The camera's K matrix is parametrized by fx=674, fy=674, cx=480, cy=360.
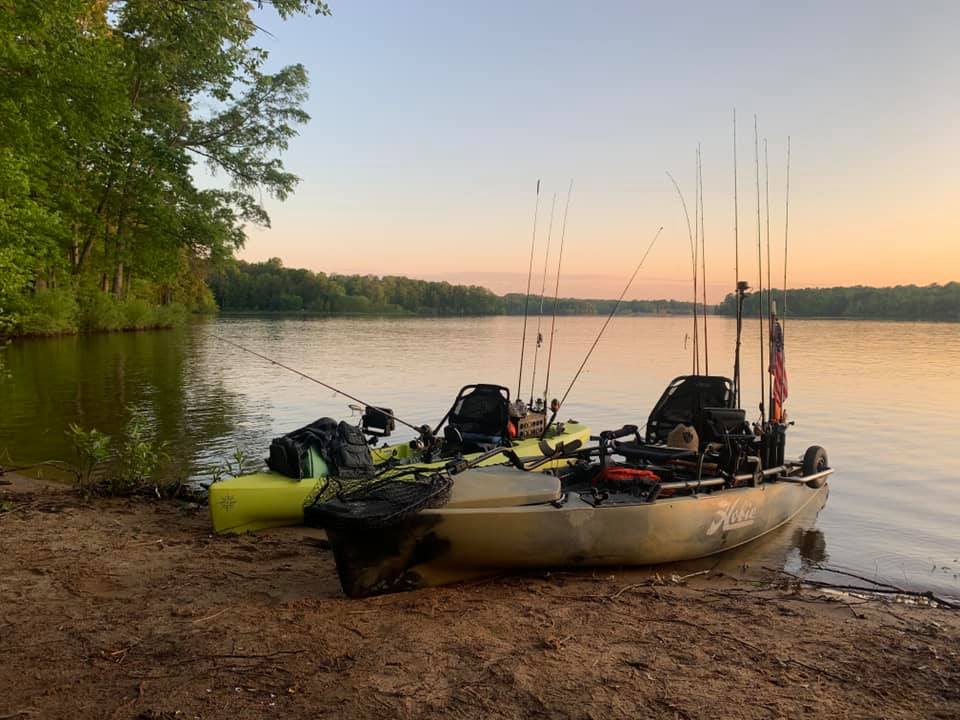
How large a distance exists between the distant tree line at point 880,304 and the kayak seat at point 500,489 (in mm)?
87698

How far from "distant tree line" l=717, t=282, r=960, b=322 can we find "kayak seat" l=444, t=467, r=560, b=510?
8770 cm

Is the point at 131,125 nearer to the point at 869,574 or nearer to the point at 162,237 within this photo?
the point at 162,237

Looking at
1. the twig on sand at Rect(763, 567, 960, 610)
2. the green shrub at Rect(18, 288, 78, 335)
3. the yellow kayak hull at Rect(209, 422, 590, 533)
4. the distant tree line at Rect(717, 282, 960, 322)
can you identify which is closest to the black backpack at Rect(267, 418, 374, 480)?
the yellow kayak hull at Rect(209, 422, 590, 533)

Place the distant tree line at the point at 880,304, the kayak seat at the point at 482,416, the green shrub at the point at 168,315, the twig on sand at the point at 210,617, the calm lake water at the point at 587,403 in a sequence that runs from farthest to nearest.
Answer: the distant tree line at the point at 880,304 < the green shrub at the point at 168,315 < the kayak seat at the point at 482,416 < the calm lake water at the point at 587,403 < the twig on sand at the point at 210,617

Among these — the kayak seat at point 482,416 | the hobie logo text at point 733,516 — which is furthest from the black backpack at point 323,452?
the hobie logo text at point 733,516

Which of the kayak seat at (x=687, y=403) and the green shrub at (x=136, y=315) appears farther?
the green shrub at (x=136, y=315)

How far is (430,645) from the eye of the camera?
4.50m

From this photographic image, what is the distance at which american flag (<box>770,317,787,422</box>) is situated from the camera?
8719 millimetres

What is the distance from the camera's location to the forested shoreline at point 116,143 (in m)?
13.0

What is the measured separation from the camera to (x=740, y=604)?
18.9 feet

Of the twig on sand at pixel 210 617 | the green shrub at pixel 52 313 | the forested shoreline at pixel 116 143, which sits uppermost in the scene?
the forested shoreline at pixel 116 143

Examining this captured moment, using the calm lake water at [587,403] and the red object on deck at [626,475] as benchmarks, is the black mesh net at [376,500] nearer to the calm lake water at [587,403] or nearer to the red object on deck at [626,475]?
the red object on deck at [626,475]

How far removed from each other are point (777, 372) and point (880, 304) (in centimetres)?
11140

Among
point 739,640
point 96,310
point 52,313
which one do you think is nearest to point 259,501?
point 739,640
